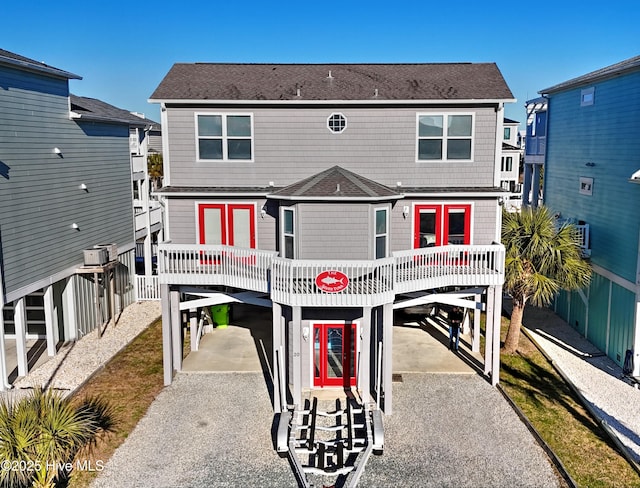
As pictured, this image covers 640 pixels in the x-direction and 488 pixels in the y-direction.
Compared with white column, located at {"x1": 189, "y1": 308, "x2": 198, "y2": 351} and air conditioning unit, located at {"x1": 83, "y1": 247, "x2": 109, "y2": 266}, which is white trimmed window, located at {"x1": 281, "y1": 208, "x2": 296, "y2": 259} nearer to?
white column, located at {"x1": 189, "y1": 308, "x2": 198, "y2": 351}

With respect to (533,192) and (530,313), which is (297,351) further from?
(533,192)

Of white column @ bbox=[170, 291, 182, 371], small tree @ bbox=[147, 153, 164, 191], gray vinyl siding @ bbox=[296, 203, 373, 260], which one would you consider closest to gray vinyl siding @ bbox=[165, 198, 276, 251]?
white column @ bbox=[170, 291, 182, 371]

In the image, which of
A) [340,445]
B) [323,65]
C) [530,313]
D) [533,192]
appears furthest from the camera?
[533,192]

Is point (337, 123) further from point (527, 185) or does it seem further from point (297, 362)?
point (527, 185)

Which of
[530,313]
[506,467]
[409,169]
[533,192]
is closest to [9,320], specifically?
[409,169]

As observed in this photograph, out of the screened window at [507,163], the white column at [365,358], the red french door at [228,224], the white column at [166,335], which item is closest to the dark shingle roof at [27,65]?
the red french door at [228,224]

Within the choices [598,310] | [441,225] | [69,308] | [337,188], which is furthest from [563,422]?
[69,308]

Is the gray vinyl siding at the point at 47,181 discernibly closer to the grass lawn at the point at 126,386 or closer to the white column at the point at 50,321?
the white column at the point at 50,321
